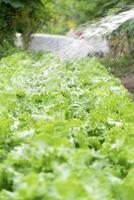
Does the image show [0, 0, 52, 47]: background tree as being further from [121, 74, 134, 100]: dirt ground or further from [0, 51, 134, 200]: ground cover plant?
[0, 51, 134, 200]: ground cover plant

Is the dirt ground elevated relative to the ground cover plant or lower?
lower

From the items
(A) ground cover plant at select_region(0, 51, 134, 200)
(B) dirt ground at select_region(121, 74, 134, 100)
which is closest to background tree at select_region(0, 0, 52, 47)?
(B) dirt ground at select_region(121, 74, 134, 100)

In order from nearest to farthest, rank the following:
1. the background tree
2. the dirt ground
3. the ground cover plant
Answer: the ground cover plant
the dirt ground
the background tree

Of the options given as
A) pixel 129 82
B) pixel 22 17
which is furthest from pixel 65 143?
pixel 22 17

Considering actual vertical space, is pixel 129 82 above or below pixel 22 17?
below

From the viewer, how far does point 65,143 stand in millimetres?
3635

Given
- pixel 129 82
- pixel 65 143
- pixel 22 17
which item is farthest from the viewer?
pixel 22 17

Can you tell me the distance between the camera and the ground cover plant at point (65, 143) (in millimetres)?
2961

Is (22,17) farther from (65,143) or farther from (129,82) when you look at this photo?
(65,143)

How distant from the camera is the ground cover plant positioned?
2.96 meters

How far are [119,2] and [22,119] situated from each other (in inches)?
306

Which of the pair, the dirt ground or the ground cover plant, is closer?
the ground cover plant

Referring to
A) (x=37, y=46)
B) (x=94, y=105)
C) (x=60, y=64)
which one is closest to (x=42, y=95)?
(x=94, y=105)

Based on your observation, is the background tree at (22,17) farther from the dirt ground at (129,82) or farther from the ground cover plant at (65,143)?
the ground cover plant at (65,143)
